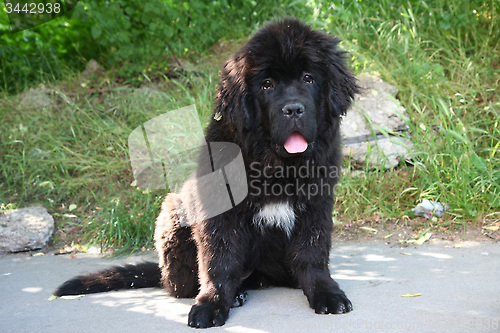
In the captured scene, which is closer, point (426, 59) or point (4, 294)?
point (4, 294)

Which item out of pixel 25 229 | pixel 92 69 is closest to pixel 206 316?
pixel 25 229

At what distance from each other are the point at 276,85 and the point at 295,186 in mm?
484

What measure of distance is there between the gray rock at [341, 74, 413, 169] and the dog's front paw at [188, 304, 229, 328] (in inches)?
88.6

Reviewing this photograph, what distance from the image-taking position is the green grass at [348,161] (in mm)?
3939

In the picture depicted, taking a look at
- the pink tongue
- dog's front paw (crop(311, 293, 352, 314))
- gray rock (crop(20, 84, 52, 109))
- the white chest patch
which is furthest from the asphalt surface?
gray rock (crop(20, 84, 52, 109))

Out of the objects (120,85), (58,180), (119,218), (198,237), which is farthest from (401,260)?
(120,85)

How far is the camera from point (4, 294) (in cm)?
297

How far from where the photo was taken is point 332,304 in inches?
95.0

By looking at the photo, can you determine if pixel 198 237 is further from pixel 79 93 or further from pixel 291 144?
pixel 79 93

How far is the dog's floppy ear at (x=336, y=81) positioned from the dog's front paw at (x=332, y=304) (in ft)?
2.84

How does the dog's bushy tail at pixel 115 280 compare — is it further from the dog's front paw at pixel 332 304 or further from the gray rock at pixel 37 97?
the gray rock at pixel 37 97

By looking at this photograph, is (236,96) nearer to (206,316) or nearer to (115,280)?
(206,316)

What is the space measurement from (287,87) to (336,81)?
0.88 ft

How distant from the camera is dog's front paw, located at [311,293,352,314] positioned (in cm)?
240
